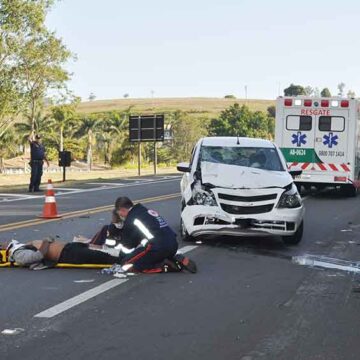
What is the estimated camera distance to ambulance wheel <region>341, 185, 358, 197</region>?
779 inches

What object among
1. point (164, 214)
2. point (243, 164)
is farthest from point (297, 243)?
point (164, 214)

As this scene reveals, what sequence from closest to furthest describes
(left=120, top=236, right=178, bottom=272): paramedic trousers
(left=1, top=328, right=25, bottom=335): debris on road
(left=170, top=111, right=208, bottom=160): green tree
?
(left=1, top=328, right=25, bottom=335): debris on road → (left=120, top=236, right=178, bottom=272): paramedic trousers → (left=170, top=111, right=208, bottom=160): green tree

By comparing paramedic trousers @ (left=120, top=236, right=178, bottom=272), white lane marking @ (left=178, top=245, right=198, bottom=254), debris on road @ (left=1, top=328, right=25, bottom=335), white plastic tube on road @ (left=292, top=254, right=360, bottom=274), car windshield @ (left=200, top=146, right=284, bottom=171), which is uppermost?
car windshield @ (left=200, top=146, right=284, bottom=171)

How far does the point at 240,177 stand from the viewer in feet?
33.7

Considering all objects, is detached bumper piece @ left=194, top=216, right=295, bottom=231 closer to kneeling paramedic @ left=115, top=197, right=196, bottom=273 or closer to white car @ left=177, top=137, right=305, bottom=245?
white car @ left=177, top=137, right=305, bottom=245

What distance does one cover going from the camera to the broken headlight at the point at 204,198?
393 inches

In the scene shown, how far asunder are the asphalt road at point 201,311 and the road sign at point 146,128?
28.1m

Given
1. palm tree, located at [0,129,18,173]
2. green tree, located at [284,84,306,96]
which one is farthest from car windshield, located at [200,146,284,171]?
green tree, located at [284,84,306,96]

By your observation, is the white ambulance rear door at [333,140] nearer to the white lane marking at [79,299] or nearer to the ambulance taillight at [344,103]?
the ambulance taillight at [344,103]

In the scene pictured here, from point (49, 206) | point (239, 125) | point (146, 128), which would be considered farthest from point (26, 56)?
point (239, 125)

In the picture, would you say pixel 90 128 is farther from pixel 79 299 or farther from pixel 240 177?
pixel 79 299

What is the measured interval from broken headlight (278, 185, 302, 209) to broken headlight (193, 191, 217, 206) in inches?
40.0

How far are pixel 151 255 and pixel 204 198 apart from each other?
235 centimetres

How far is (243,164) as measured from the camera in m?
11.1
